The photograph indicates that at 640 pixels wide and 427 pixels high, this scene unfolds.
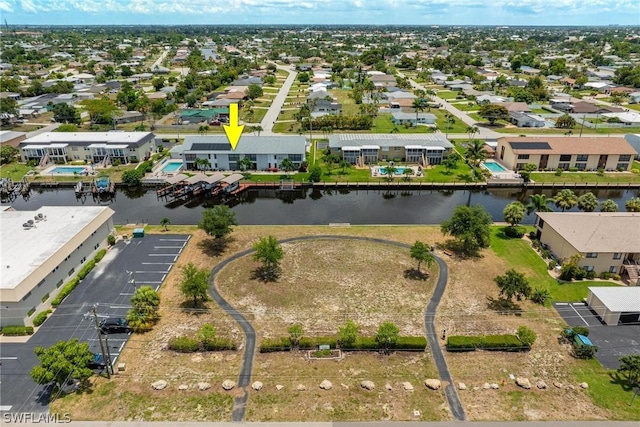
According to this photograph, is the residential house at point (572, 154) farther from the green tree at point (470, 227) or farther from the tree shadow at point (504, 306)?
the tree shadow at point (504, 306)

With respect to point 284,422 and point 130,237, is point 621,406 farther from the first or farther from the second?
point 130,237

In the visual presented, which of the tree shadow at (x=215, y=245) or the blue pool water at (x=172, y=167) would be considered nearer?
the tree shadow at (x=215, y=245)

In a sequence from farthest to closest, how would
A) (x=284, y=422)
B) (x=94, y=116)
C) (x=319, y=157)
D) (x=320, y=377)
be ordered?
(x=94, y=116), (x=319, y=157), (x=320, y=377), (x=284, y=422)

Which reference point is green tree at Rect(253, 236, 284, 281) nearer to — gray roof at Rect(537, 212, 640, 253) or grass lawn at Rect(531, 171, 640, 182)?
gray roof at Rect(537, 212, 640, 253)

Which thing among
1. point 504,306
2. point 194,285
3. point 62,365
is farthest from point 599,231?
point 62,365

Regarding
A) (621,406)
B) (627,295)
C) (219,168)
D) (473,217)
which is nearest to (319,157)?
(219,168)

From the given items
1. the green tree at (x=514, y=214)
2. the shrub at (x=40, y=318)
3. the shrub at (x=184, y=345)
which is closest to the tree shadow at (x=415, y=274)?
the green tree at (x=514, y=214)
